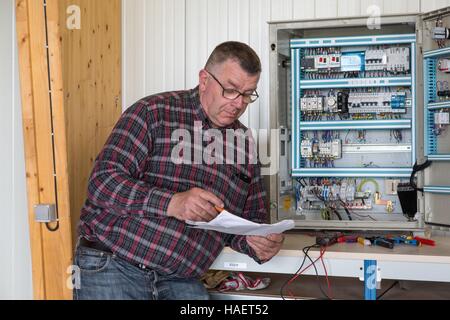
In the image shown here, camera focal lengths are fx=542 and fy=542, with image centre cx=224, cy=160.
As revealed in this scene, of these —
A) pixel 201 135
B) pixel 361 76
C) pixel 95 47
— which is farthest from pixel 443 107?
pixel 95 47

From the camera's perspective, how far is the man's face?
6.27 feet

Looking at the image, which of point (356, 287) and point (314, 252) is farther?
point (356, 287)

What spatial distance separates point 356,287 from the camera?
106 inches

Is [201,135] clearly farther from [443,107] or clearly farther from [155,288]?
[443,107]

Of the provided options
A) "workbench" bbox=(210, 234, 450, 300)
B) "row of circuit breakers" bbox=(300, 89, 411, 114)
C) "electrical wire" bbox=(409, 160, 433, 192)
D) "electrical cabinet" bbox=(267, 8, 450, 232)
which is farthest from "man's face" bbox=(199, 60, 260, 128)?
"electrical wire" bbox=(409, 160, 433, 192)

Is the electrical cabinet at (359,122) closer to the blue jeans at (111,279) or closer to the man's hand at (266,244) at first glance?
the man's hand at (266,244)

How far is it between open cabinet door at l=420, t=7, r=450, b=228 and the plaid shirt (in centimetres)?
109

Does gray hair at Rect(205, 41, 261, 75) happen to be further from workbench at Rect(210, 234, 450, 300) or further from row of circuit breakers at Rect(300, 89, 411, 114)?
row of circuit breakers at Rect(300, 89, 411, 114)

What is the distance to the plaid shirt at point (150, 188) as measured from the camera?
1773mm

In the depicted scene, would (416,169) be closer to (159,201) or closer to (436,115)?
(436,115)

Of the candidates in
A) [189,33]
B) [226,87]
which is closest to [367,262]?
[226,87]

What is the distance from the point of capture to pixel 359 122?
105 inches

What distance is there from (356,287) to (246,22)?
149 cm

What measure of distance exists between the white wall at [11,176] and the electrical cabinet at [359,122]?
120cm
